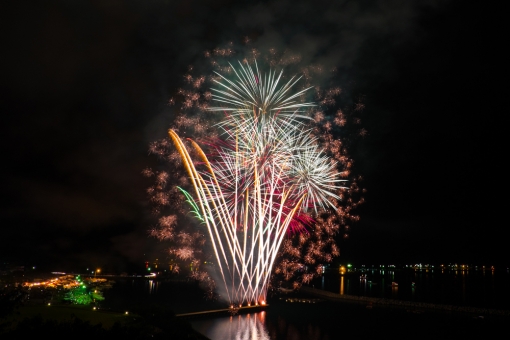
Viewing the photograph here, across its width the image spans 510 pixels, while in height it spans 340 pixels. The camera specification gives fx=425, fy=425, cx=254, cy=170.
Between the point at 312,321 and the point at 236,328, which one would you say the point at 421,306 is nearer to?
the point at 312,321

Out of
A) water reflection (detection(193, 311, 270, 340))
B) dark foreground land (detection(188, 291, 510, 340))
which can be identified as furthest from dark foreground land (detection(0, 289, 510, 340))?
water reflection (detection(193, 311, 270, 340))

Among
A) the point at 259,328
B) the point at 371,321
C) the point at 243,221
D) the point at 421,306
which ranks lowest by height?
the point at 371,321

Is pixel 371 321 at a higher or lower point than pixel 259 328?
lower

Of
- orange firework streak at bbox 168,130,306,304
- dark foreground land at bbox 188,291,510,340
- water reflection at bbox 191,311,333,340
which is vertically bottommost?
dark foreground land at bbox 188,291,510,340

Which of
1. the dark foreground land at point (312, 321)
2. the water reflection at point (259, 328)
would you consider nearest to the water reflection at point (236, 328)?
the water reflection at point (259, 328)

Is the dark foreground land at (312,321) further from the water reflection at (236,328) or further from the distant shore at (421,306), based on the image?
the water reflection at (236,328)

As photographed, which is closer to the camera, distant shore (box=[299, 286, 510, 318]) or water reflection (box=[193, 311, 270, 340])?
water reflection (box=[193, 311, 270, 340])

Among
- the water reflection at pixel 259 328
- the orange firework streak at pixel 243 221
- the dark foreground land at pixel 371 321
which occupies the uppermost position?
the orange firework streak at pixel 243 221

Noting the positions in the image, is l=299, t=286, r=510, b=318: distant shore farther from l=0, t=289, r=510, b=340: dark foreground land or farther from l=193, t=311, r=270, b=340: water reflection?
l=193, t=311, r=270, b=340: water reflection

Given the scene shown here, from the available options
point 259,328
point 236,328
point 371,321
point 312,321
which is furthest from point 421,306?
point 236,328

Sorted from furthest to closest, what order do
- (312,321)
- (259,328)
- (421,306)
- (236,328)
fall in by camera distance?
(421,306)
(312,321)
(259,328)
(236,328)

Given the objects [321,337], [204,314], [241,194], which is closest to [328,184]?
[241,194]

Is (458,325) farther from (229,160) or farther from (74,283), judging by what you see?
(74,283)
